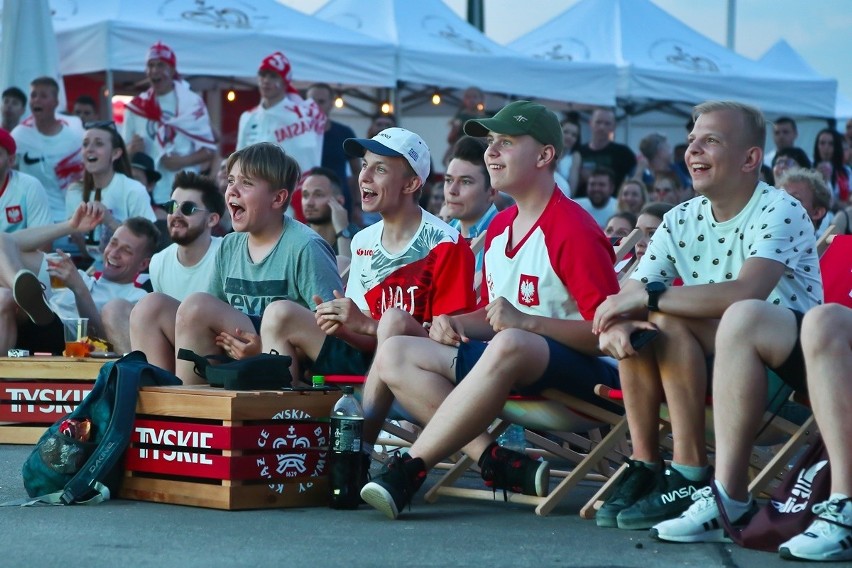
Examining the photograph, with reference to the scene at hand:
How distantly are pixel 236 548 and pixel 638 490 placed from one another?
1360 mm

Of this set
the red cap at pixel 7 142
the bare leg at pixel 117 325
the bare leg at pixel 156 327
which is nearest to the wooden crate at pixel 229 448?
the bare leg at pixel 156 327

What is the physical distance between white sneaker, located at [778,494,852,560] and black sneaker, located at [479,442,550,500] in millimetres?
1311

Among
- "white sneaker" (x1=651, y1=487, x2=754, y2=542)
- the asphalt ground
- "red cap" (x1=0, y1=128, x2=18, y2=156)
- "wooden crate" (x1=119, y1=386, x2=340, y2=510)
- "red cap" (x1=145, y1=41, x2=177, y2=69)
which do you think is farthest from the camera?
"red cap" (x1=145, y1=41, x2=177, y2=69)

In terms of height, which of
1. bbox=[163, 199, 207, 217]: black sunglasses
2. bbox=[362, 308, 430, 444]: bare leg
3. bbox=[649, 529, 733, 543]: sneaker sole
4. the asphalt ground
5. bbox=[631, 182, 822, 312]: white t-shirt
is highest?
bbox=[163, 199, 207, 217]: black sunglasses

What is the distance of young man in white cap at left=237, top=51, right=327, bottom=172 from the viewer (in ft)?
39.7

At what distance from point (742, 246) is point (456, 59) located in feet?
36.7

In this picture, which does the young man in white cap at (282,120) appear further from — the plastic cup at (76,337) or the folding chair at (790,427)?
the folding chair at (790,427)

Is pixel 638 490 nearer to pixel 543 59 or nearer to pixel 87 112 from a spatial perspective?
pixel 87 112

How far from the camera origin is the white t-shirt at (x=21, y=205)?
941cm

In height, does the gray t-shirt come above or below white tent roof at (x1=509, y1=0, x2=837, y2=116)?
below

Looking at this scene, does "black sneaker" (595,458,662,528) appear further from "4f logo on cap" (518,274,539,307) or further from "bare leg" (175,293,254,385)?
"bare leg" (175,293,254,385)

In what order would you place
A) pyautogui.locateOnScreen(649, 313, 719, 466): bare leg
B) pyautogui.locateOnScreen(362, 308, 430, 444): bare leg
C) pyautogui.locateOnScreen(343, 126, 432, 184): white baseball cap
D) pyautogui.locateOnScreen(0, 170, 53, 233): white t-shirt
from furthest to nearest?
pyautogui.locateOnScreen(0, 170, 53, 233): white t-shirt
pyautogui.locateOnScreen(343, 126, 432, 184): white baseball cap
pyautogui.locateOnScreen(362, 308, 430, 444): bare leg
pyautogui.locateOnScreen(649, 313, 719, 466): bare leg

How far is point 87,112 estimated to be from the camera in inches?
539

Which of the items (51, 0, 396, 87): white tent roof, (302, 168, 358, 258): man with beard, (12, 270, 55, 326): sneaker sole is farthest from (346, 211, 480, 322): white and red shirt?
(51, 0, 396, 87): white tent roof
